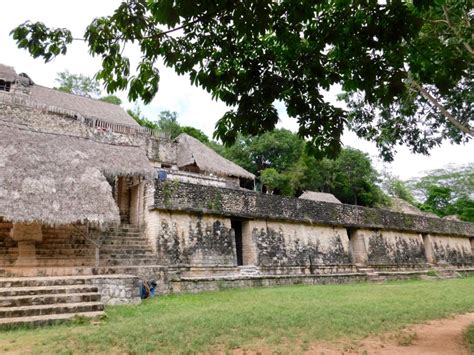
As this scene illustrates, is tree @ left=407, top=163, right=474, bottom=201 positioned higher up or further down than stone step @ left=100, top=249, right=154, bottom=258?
higher up

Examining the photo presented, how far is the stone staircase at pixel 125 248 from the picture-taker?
9.06 m

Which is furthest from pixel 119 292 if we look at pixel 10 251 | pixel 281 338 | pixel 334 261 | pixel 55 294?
pixel 334 261

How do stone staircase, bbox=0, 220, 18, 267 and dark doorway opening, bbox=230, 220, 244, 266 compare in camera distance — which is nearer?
stone staircase, bbox=0, 220, 18, 267

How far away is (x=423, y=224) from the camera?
1827cm

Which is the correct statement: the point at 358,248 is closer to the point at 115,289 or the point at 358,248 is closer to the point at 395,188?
the point at 115,289

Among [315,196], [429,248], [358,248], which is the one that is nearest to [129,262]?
[358,248]

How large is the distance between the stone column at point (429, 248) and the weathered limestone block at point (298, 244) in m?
6.29

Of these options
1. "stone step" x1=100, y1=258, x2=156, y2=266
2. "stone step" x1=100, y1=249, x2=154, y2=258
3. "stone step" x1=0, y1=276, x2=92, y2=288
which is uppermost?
"stone step" x1=100, y1=249, x2=154, y2=258

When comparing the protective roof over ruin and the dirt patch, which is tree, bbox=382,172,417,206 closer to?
the protective roof over ruin

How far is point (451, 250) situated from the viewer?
19.6 meters

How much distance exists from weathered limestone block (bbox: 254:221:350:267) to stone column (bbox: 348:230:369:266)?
0.76m

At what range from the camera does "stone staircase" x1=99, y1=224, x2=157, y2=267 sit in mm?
9062

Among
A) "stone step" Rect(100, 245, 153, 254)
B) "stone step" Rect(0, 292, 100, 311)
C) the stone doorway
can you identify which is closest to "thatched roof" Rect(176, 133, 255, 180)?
the stone doorway

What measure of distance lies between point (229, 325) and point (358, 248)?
1148 cm
